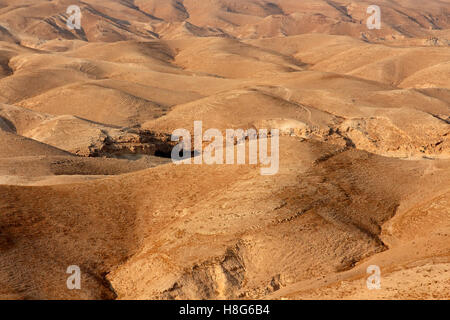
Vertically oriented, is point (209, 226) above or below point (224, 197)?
below

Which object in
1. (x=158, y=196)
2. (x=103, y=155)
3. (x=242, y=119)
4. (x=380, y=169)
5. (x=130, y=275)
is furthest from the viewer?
(x=242, y=119)

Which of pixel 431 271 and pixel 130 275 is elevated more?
pixel 431 271

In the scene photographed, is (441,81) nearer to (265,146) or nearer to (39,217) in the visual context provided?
(265,146)

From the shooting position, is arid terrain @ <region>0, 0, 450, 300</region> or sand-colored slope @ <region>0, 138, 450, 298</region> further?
sand-colored slope @ <region>0, 138, 450, 298</region>

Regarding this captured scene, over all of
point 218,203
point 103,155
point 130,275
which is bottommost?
point 103,155

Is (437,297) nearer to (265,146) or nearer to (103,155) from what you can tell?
(265,146)

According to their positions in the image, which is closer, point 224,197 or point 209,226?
point 209,226

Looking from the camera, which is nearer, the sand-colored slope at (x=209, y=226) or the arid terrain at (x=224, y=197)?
the arid terrain at (x=224, y=197)
